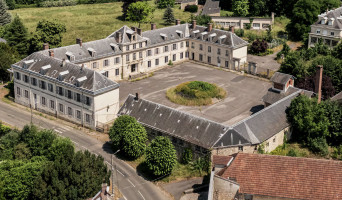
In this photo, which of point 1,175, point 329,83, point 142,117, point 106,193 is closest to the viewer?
point 106,193

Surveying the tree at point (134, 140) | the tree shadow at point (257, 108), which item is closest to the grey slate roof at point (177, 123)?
the tree at point (134, 140)

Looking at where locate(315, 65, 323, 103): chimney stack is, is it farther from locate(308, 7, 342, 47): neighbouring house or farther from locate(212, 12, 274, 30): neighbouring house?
locate(212, 12, 274, 30): neighbouring house

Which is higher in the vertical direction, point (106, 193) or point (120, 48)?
point (120, 48)

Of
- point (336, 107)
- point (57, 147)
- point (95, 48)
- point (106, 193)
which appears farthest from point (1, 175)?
point (336, 107)

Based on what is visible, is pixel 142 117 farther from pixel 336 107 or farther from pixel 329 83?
pixel 329 83

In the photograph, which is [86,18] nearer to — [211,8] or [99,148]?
[211,8]

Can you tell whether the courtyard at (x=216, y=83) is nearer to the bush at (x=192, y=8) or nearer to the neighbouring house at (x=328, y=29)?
the neighbouring house at (x=328, y=29)
